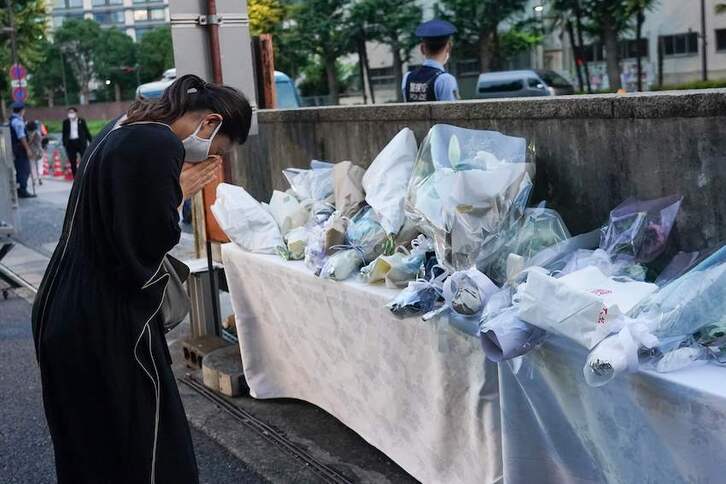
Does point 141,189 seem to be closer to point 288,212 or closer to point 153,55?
point 288,212

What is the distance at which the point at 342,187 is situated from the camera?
4.18 m

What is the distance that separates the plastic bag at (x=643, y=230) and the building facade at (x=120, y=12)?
121 meters

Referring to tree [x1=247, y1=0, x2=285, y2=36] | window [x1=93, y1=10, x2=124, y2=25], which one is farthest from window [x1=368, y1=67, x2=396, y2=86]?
window [x1=93, y1=10, x2=124, y2=25]

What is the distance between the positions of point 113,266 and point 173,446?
1.78 feet

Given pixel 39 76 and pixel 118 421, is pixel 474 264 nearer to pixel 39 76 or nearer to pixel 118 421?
pixel 118 421

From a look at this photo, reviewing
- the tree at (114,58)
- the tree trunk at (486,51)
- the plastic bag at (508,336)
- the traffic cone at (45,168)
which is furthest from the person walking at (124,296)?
the tree at (114,58)

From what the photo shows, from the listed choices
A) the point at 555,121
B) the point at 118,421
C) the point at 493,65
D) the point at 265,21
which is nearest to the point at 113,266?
the point at 118,421

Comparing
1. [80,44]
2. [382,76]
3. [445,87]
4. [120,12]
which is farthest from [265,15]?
[120,12]

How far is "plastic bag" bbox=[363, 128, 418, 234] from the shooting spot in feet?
12.0

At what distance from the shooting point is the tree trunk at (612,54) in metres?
37.7

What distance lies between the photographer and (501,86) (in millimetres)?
30938

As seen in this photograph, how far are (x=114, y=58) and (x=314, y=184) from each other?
283ft

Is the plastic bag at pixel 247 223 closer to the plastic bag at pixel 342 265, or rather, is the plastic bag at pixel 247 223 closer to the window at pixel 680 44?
the plastic bag at pixel 342 265

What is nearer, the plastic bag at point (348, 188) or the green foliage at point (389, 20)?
the plastic bag at point (348, 188)
